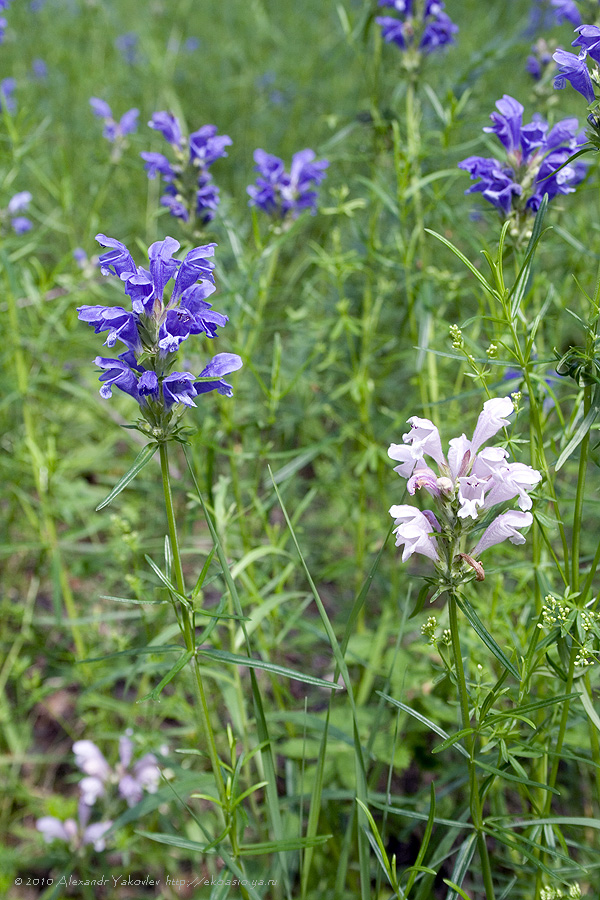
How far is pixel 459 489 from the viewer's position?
1457mm

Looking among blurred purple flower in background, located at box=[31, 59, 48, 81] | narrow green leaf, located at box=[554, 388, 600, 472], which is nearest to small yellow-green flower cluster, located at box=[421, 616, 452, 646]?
narrow green leaf, located at box=[554, 388, 600, 472]

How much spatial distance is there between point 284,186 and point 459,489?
1.98m

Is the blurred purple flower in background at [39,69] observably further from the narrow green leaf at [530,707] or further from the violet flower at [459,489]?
the narrow green leaf at [530,707]

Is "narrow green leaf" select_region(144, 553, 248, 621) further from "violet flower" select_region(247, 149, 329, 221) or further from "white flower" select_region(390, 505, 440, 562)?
"violet flower" select_region(247, 149, 329, 221)

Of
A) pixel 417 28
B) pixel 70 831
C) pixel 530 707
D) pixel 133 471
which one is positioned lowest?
pixel 70 831

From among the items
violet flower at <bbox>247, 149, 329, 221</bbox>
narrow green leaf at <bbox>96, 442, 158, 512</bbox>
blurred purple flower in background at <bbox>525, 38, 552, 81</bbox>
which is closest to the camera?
narrow green leaf at <bbox>96, 442, 158, 512</bbox>

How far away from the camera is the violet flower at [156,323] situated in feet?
4.97

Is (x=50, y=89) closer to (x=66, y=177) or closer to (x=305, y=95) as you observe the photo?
(x=305, y=95)

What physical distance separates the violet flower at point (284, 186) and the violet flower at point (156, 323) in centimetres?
140

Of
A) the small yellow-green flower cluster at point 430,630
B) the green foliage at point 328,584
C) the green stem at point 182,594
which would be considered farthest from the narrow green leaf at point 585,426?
the green stem at point 182,594

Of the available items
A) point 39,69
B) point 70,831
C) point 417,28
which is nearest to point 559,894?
point 70,831

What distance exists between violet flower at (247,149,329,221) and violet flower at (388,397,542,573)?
173 cm

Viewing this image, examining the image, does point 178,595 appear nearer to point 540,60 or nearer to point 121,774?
point 121,774

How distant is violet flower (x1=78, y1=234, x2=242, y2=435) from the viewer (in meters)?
1.52
